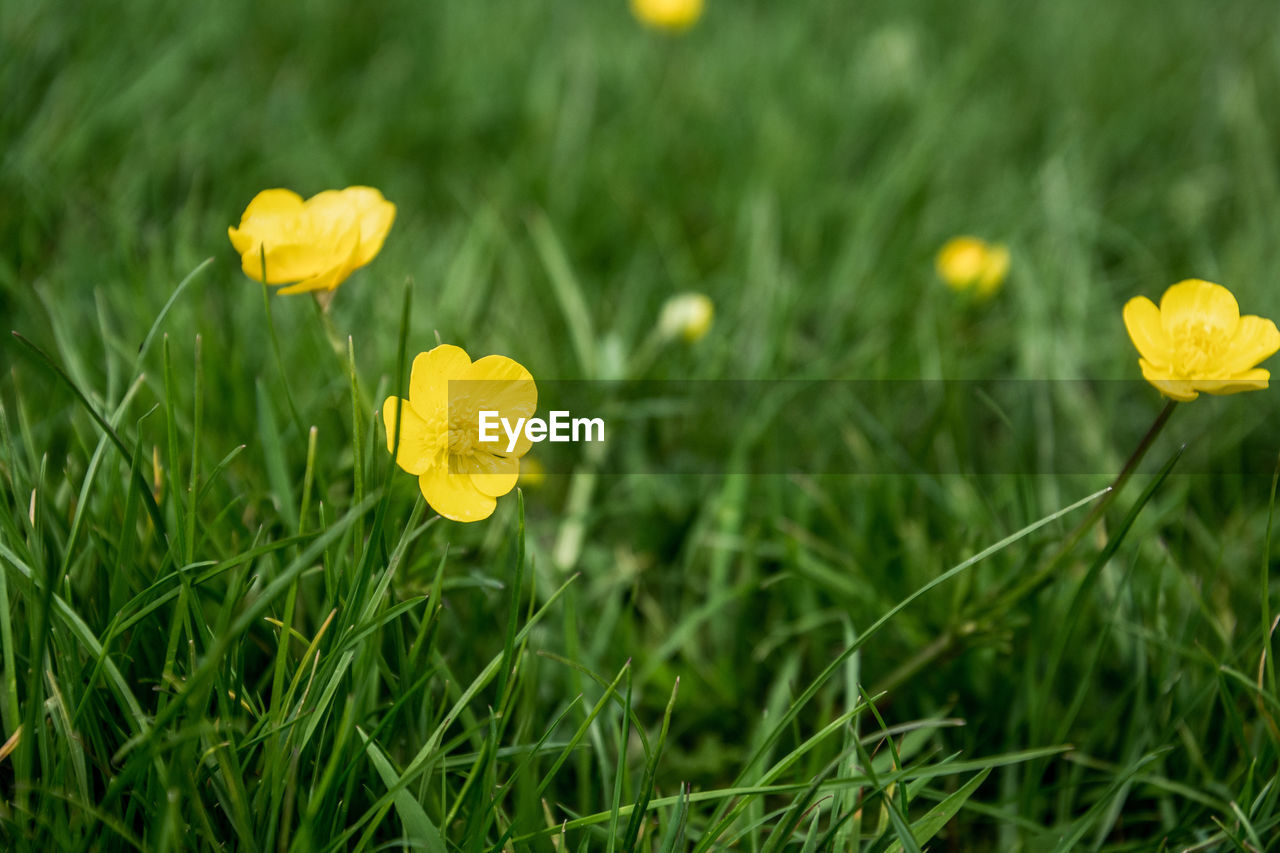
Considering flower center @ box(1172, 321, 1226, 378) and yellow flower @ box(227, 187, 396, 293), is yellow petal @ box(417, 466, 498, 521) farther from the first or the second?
flower center @ box(1172, 321, 1226, 378)

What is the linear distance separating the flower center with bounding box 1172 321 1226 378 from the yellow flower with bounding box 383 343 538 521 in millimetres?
587

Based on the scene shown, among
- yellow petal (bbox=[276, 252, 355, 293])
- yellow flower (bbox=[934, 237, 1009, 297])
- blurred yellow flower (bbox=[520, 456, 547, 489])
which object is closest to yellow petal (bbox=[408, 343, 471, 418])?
yellow petal (bbox=[276, 252, 355, 293])

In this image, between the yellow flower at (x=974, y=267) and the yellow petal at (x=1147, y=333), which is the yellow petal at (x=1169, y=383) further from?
the yellow flower at (x=974, y=267)

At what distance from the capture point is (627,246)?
170 centimetres

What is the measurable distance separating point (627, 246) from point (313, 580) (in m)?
1.00

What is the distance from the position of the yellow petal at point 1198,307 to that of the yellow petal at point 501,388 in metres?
0.60

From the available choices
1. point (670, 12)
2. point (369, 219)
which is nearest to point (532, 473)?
point (369, 219)

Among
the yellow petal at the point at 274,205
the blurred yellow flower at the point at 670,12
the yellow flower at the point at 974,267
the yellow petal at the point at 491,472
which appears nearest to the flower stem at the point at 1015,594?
the yellow petal at the point at 491,472

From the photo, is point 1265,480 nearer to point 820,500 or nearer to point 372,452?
point 820,500

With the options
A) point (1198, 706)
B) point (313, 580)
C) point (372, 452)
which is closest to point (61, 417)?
point (313, 580)

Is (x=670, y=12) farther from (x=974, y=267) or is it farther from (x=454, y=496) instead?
(x=454, y=496)

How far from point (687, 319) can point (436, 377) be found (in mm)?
696

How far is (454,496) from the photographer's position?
729 millimetres

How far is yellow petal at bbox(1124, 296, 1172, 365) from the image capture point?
31.4 inches
